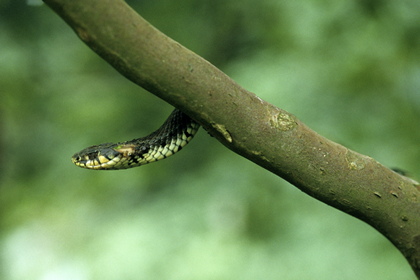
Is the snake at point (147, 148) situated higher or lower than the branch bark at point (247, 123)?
lower

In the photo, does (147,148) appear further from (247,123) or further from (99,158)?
(247,123)

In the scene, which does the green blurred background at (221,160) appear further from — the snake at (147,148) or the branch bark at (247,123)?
the branch bark at (247,123)

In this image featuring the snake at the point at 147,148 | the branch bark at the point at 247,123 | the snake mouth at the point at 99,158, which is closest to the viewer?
the branch bark at the point at 247,123

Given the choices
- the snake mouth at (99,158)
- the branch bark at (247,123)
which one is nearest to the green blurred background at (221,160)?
the snake mouth at (99,158)

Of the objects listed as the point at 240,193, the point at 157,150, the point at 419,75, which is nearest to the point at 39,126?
the point at 240,193

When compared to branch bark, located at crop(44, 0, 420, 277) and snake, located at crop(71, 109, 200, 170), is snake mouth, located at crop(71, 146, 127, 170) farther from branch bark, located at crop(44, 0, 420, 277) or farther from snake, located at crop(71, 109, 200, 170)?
branch bark, located at crop(44, 0, 420, 277)

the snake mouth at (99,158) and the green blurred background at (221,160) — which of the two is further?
the green blurred background at (221,160)

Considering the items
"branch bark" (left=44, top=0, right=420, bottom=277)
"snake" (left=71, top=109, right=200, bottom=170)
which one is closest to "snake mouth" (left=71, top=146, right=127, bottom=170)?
"snake" (left=71, top=109, right=200, bottom=170)
